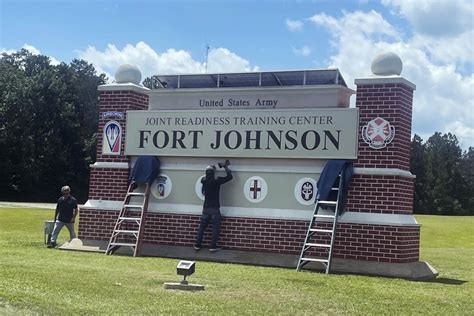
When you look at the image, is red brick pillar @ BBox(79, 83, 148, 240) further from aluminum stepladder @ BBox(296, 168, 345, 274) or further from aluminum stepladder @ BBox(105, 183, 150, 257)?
aluminum stepladder @ BBox(296, 168, 345, 274)

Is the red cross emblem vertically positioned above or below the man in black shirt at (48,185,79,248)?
above

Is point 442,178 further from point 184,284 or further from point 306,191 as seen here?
point 184,284

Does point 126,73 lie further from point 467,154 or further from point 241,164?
point 467,154

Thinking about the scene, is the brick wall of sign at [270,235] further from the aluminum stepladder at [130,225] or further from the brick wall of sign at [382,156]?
the brick wall of sign at [382,156]

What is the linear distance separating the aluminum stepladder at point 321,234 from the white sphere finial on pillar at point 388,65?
7.10 ft

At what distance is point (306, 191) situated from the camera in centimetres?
1468

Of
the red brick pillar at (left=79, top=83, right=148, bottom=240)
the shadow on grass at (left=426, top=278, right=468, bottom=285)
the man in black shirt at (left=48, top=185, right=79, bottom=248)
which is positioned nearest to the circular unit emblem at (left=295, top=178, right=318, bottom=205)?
the shadow on grass at (left=426, top=278, right=468, bottom=285)

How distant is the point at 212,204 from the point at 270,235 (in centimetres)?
142

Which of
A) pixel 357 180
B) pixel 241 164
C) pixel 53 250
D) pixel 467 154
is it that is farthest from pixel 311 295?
pixel 467 154

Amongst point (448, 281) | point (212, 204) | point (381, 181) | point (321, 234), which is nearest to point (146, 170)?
point (212, 204)

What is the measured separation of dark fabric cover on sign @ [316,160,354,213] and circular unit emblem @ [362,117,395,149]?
0.62m

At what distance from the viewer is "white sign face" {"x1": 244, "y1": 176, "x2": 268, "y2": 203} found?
49.5 feet

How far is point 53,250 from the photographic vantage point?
1580 cm

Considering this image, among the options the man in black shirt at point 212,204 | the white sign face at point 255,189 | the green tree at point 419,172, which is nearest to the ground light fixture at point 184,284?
the man in black shirt at point 212,204
